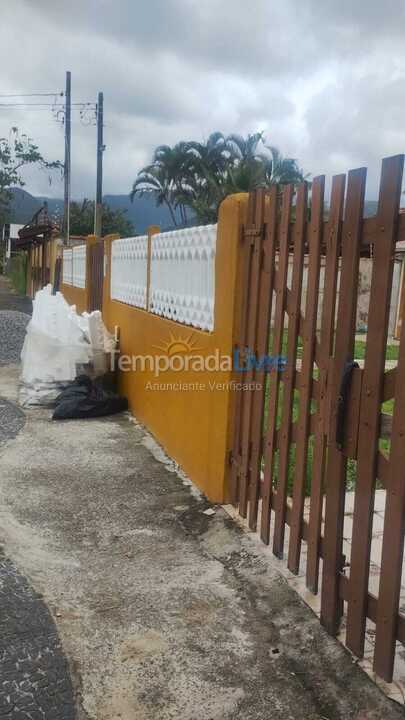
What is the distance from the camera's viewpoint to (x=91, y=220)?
45.1 meters

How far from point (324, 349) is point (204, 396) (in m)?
1.69

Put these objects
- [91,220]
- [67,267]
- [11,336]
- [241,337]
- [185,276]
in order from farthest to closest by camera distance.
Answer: [91,220], [67,267], [11,336], [185,276], [241,337]

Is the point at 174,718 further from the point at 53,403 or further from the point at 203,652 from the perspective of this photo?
the point at 53,403

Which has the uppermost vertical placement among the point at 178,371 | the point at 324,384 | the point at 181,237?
the point at 181,237

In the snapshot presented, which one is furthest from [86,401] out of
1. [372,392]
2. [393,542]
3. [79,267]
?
[79,267]

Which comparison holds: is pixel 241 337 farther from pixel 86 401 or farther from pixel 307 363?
pixel 86 401

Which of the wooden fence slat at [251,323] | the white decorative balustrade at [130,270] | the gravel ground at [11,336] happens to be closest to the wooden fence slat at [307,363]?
the wooden fence slat at [251,323]

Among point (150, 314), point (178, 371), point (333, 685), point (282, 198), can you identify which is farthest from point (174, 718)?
point (150, 314)

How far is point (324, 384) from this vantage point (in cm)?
261

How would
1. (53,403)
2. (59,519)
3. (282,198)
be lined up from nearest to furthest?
(282,198), (59,519), (53,403)

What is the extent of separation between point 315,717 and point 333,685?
0.56 feet

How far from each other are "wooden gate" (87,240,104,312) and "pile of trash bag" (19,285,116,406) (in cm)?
175

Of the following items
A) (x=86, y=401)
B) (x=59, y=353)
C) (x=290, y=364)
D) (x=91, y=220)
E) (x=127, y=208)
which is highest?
(x=127, y=208)

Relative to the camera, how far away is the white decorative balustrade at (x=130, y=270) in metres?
6.09
